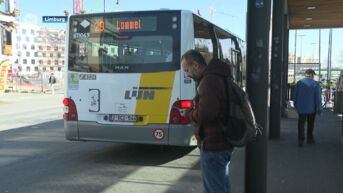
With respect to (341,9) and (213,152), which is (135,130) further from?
(341,9)

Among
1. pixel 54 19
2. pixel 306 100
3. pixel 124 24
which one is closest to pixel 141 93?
pixel 124 24

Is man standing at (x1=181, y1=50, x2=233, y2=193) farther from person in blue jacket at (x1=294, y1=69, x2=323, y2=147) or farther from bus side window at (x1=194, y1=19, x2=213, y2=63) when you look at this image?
person in blue jacket at (x1=294, y1=69, x2=323, y2=147)

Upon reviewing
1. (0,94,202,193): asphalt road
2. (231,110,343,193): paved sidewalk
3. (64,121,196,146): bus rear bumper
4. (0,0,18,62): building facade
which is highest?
(0,0,18,62): building facade

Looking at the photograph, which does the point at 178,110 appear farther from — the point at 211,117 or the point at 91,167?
the point at 211,117

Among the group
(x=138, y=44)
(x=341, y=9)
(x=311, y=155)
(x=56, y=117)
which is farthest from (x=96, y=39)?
(x=341, y=9)

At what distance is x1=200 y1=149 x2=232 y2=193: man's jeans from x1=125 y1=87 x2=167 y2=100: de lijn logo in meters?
3.98

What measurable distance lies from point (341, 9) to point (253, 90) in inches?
505

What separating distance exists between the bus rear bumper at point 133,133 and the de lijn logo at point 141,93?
1.62 feet

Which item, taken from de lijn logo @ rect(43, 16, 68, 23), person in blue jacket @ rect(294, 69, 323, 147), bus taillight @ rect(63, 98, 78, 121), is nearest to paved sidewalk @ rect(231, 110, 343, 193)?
person in blue jacket @ rect(294, 69, 323, 147)

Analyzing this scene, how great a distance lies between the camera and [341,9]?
1623 cm

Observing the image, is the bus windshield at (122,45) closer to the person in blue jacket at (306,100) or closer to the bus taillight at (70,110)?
the bus taillight at (70,110)

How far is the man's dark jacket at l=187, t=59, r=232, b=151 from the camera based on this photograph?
3943mm

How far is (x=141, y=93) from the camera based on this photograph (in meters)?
8.25

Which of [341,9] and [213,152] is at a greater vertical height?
[341,9]
